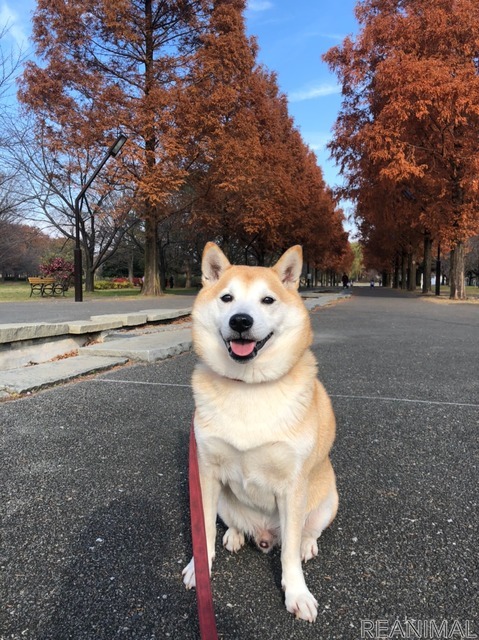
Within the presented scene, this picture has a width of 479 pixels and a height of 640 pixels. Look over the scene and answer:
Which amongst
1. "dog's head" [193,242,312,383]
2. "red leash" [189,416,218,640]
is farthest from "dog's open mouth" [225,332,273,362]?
"red leash" [189,416,218,640]

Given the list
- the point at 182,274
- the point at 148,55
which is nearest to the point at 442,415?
the point at 148,55

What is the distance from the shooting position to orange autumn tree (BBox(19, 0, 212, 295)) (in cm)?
1834

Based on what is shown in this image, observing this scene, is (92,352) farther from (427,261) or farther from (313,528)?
(427,261)

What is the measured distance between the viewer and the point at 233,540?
218cm

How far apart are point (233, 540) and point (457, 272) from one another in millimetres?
22420

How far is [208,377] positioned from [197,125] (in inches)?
757

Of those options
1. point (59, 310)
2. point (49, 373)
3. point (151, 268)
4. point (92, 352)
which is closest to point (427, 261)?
point (151, 268)

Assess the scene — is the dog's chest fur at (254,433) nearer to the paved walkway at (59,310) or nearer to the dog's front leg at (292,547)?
the dog's front leg at (292,547)

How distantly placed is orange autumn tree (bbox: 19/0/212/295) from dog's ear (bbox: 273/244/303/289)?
17.2 meters

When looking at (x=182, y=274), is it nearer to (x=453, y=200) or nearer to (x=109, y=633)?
(x=453, y=200)

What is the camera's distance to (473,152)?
1838 centimetres

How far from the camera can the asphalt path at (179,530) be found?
174cm

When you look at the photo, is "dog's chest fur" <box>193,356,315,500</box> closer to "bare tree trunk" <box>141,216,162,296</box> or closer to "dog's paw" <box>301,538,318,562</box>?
"dog's paw" <box>301,538,318,562</box>

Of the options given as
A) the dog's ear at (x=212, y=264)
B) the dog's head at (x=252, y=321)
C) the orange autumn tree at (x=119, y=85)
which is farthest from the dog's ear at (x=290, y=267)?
the orange autumn tree at (x=119, y=85)
